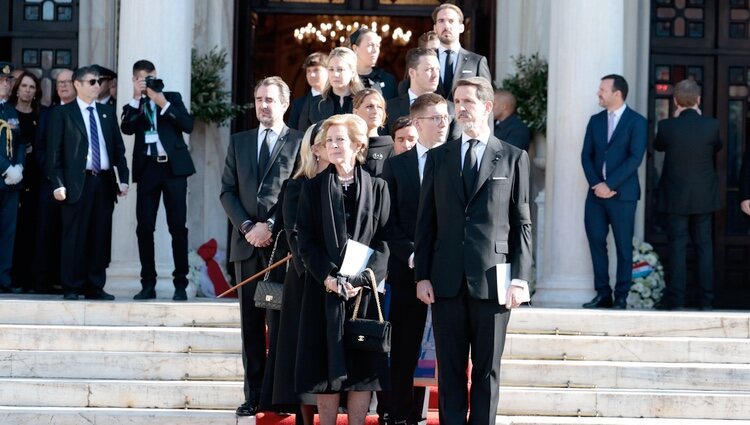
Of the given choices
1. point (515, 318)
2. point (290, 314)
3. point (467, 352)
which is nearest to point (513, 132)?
point (515, 318)

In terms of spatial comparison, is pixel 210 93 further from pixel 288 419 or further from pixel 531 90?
pixel 288 419

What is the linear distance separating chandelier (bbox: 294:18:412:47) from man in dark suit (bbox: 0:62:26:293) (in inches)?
289

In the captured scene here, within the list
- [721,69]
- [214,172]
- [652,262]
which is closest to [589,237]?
[652,262]

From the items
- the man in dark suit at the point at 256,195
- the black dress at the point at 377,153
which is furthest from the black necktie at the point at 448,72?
the man in dark suit at the point at 256,195

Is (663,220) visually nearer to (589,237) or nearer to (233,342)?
(589,237)

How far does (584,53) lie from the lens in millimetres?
13938

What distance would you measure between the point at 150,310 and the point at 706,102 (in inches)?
266

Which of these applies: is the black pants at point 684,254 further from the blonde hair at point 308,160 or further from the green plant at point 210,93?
the blonde hair at point 308,160

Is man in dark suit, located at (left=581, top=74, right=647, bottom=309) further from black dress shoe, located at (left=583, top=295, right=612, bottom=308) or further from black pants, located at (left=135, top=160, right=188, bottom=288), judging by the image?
black pants, located at (left=135, top=160, right=188, bottom=288)

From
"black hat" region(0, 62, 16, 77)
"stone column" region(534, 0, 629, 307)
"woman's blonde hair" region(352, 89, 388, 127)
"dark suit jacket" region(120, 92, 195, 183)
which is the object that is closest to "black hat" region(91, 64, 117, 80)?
"black hat" region(0, 62, 16, 77)

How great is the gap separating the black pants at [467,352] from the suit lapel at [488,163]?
624 millimetres

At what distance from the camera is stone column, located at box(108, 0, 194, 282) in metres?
14.1

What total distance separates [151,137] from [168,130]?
0.16 m

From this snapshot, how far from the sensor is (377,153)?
10.3 m
